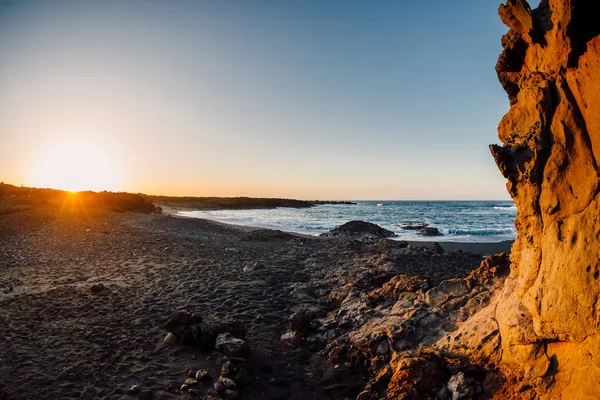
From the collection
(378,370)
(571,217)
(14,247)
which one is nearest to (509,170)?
(571,217)

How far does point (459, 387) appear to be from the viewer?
4.80 m

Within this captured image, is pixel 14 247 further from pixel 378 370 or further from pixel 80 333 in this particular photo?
pixel 378 370

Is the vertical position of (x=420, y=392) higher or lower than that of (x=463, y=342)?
lower

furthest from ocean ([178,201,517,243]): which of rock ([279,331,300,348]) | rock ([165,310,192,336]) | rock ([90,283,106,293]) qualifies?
rock ([165,310,192,336])

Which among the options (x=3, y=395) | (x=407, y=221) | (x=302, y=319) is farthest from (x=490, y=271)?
(x=407, y=221)

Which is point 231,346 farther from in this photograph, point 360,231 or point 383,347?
point 360,231

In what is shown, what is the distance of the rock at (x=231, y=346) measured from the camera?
6.48m

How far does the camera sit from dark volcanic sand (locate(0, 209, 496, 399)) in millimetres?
5805

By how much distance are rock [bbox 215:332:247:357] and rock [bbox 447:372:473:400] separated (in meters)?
3.65

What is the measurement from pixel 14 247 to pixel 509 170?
752 inches

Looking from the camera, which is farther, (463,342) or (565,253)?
(463,342)

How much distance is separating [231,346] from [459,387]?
13.1 ft

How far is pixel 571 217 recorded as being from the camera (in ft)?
13.6

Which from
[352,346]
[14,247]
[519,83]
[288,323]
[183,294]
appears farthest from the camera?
[14,247]
